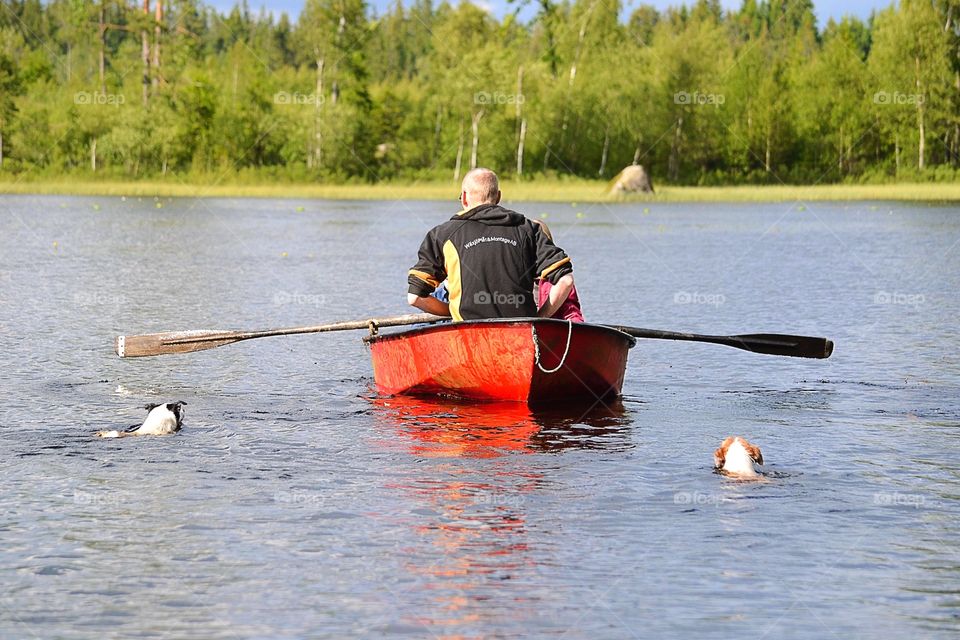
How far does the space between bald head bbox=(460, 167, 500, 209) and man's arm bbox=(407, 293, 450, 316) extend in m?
0.94

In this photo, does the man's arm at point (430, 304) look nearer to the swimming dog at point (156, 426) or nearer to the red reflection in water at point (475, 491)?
the red reflection in water at point (475, 491)

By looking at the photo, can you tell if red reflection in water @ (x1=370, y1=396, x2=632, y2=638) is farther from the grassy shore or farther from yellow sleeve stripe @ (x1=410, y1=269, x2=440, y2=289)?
the grassy shore

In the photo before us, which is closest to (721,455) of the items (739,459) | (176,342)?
(739,459)

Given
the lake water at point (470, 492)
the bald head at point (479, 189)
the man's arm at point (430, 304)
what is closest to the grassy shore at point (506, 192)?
the lake water at point (470, 492)

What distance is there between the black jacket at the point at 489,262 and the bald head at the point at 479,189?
0.23 feet

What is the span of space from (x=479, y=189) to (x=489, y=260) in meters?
0.57

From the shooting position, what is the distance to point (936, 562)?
732 centimetres

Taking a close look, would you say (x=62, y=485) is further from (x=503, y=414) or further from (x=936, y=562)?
(x=936, y=562)

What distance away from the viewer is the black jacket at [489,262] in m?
11.1

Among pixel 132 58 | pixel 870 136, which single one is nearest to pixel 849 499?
pixel 870 136

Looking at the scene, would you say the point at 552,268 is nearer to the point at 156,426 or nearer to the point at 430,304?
the point at 430,304

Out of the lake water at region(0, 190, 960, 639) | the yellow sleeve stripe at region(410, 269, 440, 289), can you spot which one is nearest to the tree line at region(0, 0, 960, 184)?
the lake water at region(0, 190, 960, 639)

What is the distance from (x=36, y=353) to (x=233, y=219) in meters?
32.8

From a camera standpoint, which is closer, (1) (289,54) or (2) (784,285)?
(2) (784,285)
